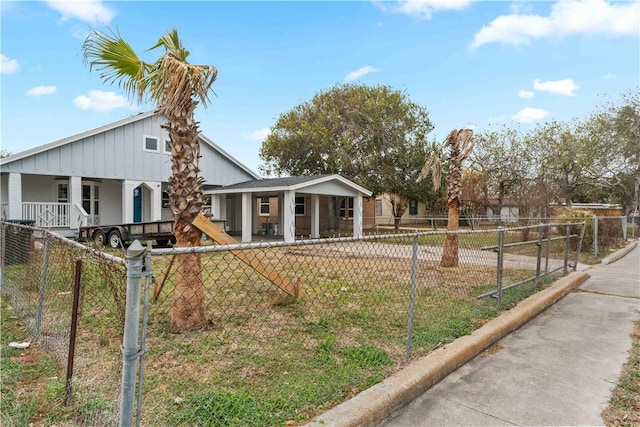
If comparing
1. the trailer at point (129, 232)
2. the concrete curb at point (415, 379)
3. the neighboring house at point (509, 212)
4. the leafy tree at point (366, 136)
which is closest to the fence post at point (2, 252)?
the concrete curb at point (415, 379)

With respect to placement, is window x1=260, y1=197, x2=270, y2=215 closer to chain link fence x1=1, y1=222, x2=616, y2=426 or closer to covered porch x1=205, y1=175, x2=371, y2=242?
covered porch x1=205, y1=175, x2=371, y2=242

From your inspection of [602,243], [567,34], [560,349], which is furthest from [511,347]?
→ [602,243]

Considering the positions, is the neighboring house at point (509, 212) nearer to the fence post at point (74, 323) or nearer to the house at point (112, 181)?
the house at point (112, 181)

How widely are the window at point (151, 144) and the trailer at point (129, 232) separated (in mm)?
4585

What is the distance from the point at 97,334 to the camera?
3.99 m

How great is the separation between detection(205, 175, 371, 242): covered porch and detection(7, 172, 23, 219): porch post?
6692 millimetres

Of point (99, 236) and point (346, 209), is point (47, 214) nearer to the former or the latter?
point (99, 236)

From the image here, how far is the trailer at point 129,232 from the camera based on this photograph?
41.9ft

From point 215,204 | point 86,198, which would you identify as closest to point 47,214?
point 86,198

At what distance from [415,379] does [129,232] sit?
40.8ft

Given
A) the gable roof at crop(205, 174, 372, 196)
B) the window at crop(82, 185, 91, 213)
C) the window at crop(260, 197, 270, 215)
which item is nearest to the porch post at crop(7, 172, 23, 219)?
the window at crop(82, 185, 91, 213)

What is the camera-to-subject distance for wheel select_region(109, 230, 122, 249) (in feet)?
42.6

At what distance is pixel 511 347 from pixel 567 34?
908 cm

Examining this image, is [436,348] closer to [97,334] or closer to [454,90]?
[97,334]
